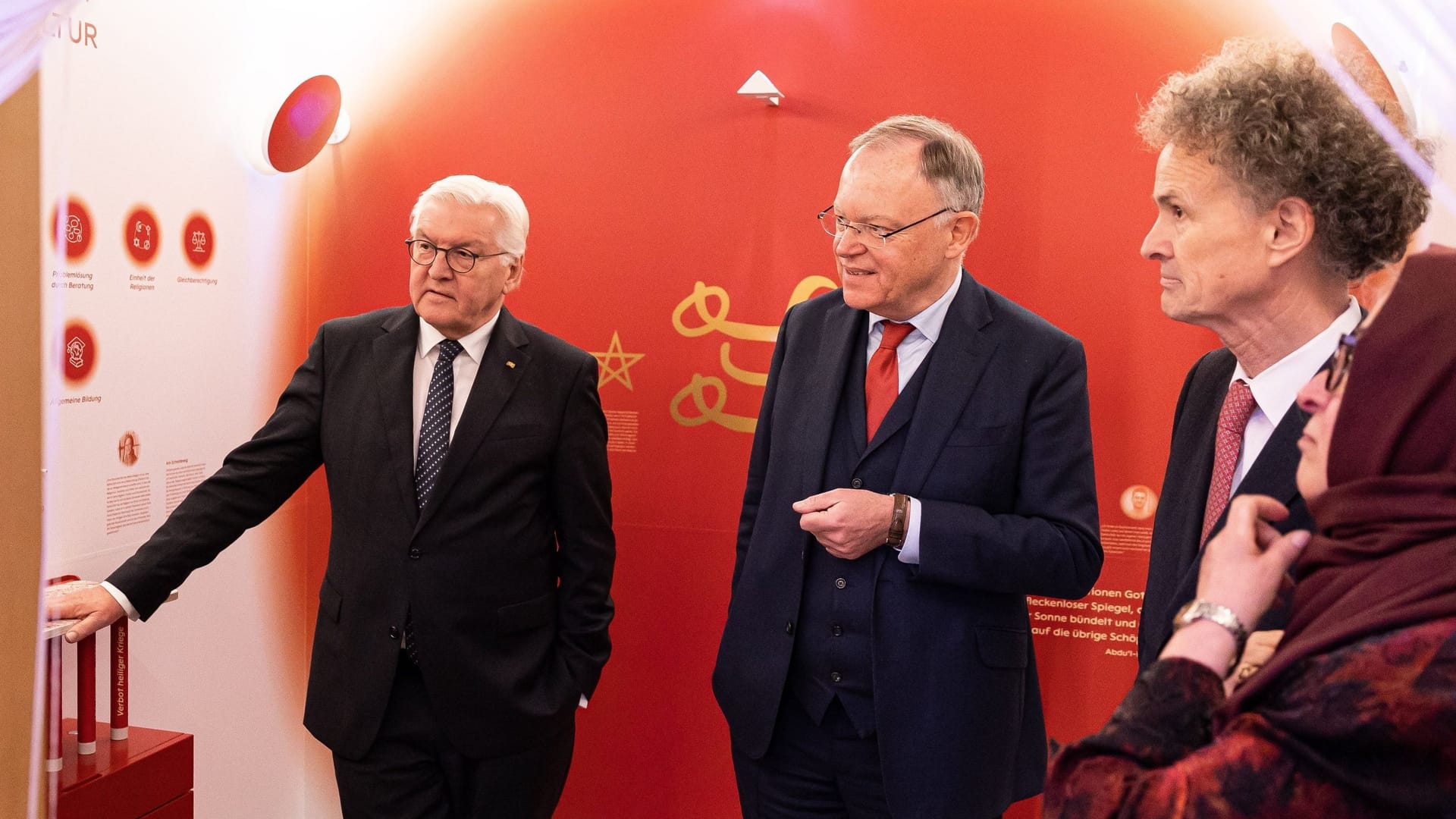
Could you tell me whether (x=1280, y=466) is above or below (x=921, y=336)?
below

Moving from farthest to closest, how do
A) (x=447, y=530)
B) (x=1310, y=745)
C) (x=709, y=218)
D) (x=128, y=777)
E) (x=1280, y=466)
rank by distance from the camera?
1. (x=709, y=218)
2. (x=447, y=530)
3. (x=128, y=777)
4. (x=1280, y=466)
5. (x=1310, y=745)

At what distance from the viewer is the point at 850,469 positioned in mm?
2309

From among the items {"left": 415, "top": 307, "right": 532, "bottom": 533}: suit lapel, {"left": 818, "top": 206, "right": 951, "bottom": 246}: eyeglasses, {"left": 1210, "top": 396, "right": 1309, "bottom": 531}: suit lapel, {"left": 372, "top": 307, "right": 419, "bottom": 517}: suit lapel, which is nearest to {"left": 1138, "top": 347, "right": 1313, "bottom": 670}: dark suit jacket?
{"left": 1210, "top": 396, "right": 1309, "bottom": 531}: suit lapel

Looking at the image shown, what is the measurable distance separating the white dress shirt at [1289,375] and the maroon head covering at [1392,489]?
0.52 m

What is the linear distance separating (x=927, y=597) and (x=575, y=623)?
0.94 metres

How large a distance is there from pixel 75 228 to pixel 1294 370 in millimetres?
2677

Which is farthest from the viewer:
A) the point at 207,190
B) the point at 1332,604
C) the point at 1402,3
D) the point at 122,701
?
the point at 207,190

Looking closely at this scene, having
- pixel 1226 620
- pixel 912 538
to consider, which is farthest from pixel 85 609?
pixel 1226 620

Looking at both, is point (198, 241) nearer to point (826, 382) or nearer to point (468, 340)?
point (468, 340)

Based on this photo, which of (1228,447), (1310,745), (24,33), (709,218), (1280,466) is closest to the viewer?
(1310,745)

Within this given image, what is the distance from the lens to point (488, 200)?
2.67 meters

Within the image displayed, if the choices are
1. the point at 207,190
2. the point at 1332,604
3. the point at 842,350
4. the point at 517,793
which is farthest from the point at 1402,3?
the point at 207,190

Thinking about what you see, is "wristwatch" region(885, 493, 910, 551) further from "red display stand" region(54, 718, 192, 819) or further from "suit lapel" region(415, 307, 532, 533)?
"red display stand" region(54, 718, 192, 819)

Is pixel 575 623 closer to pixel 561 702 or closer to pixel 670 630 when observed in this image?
pixel 561 702
